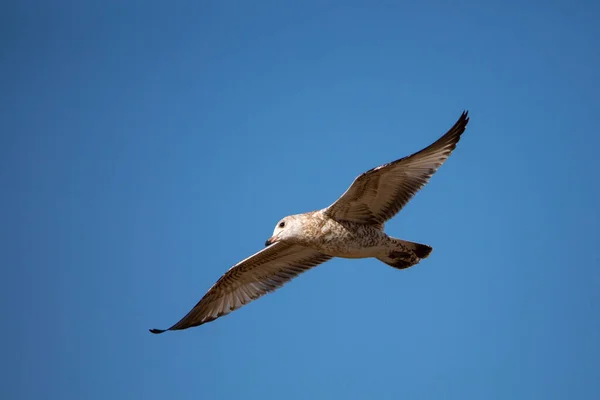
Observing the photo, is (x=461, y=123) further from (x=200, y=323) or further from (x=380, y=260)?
(x=200, y=323)

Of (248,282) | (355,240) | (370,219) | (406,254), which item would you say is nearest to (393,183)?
(370,219)

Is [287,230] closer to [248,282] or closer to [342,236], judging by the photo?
[342,236]

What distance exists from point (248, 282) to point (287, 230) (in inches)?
52.9

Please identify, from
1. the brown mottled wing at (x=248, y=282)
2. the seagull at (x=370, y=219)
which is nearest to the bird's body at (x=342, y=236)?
the seagull at (x=370, y=219)

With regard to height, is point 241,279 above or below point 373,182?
below

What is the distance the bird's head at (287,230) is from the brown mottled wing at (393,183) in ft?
1.18

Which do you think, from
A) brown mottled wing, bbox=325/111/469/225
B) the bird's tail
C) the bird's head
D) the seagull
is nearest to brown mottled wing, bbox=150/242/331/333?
the seagull

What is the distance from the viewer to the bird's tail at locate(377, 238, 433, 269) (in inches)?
385

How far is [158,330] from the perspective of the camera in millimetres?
10414

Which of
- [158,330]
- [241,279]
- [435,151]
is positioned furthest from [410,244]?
[158,330]

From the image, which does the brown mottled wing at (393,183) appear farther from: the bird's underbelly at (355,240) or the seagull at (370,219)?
the bird's underbelly at (355,240)

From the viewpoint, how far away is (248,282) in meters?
10.8

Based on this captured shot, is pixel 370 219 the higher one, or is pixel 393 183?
pixel 393 183

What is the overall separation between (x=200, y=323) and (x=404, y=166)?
3.33 meters
